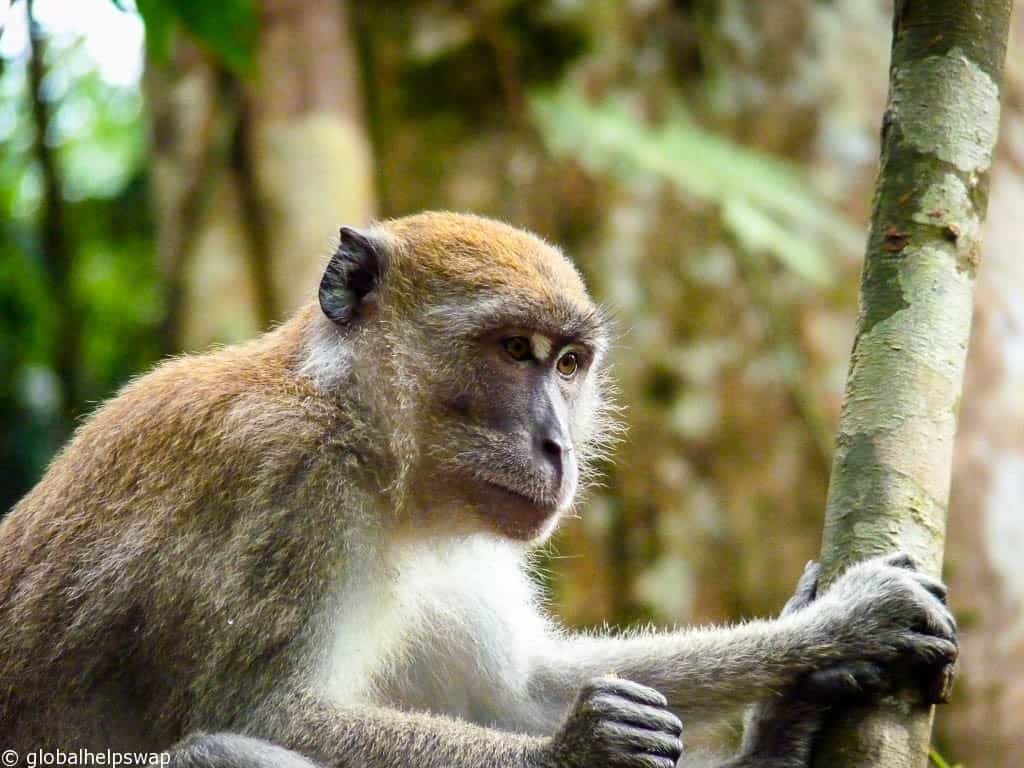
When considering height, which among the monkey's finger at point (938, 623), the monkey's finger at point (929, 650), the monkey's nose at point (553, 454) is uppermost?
the monkey's nose at point (553, 454)

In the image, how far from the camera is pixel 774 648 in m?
4.77

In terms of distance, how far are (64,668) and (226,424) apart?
3.49 feet

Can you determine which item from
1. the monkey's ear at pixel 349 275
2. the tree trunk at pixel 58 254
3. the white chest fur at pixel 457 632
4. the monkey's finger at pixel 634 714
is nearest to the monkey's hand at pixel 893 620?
the monkey's finger at pixel 634 714

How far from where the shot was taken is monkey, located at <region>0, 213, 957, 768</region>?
439 cm

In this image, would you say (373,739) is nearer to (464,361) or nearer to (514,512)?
(514,512)

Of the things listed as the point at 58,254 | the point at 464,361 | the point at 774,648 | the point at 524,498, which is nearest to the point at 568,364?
the point at 464,361

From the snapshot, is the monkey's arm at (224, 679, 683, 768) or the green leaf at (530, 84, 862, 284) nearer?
the monkey's arm at (224, 679, 683, 768)

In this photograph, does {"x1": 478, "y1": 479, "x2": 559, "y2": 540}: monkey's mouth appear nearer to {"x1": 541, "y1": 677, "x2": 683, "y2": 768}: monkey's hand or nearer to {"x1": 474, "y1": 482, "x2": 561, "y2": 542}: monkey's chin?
{"x1": 474, "y1": 482, "x2": 561, "y2": 542}: monkey's chin

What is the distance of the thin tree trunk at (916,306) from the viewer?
390 cm

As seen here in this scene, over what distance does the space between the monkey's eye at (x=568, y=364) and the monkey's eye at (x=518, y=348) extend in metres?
0.22

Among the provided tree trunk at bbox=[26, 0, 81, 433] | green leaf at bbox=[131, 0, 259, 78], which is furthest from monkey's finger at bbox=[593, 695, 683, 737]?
tree trunk at bbox=[26, 0, 81, 433]

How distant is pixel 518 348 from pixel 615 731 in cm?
157

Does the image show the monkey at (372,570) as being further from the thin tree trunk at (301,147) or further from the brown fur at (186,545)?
the thin tree trunk at (301,147)

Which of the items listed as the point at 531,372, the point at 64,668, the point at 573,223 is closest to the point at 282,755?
the point at 64,668
